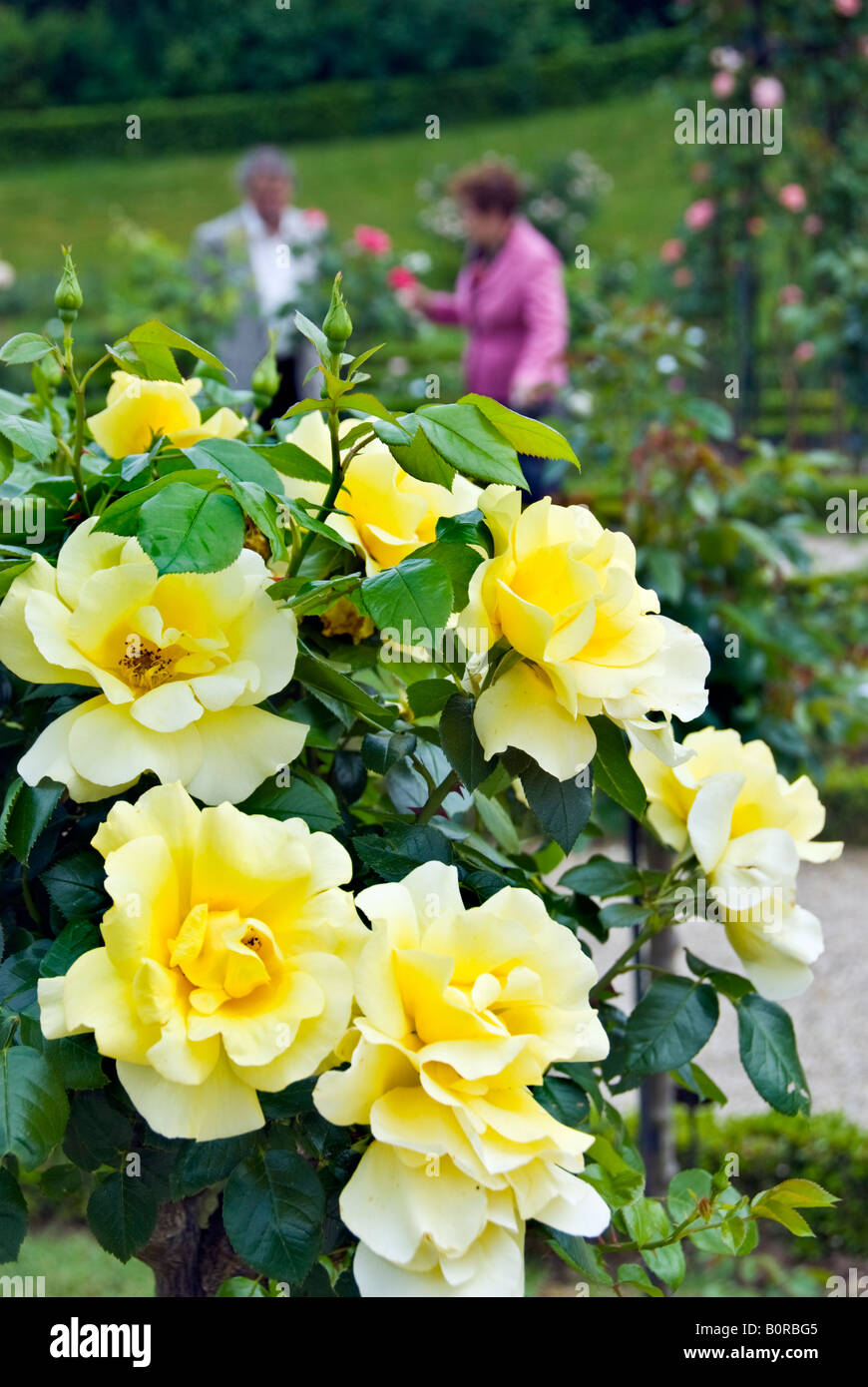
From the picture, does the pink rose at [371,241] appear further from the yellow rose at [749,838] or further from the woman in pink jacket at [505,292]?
the yellow rose at [749,838]

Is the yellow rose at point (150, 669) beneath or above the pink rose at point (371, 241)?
beneath

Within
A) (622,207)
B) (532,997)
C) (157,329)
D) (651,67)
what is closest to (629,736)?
(532,997)

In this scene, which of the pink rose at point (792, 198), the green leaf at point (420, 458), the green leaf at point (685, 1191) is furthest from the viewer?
the pink rose at point (792, 198)

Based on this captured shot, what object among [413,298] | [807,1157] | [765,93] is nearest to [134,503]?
[807,1157]

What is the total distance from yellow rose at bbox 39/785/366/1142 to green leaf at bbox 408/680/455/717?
10cm

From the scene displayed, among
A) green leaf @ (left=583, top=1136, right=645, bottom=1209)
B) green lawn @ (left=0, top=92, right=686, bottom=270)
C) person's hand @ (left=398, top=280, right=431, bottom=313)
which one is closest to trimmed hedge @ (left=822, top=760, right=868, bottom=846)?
person's hand @ (left=398, top=280, right=431, bottom=313)

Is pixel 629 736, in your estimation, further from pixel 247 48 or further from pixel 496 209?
pixel 247 48

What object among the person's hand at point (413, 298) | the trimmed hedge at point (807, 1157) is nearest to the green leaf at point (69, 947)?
the trimmed hedge at point (807, 1157)

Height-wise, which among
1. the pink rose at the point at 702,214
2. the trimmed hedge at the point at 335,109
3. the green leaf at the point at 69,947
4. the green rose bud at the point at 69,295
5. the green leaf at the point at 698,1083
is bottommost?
the green leaf at the point at 698,1083

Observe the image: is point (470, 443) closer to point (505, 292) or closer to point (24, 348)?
point (24, 348)

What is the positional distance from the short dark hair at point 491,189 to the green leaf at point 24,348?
491 centimetres

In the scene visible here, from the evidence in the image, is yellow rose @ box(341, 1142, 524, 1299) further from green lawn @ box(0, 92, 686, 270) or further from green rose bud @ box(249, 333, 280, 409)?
green lawn @ box(0, 92, 686, 270)

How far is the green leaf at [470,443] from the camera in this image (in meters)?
0.58

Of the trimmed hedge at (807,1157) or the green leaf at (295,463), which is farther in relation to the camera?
the trimmed hedge at (807,1157)
